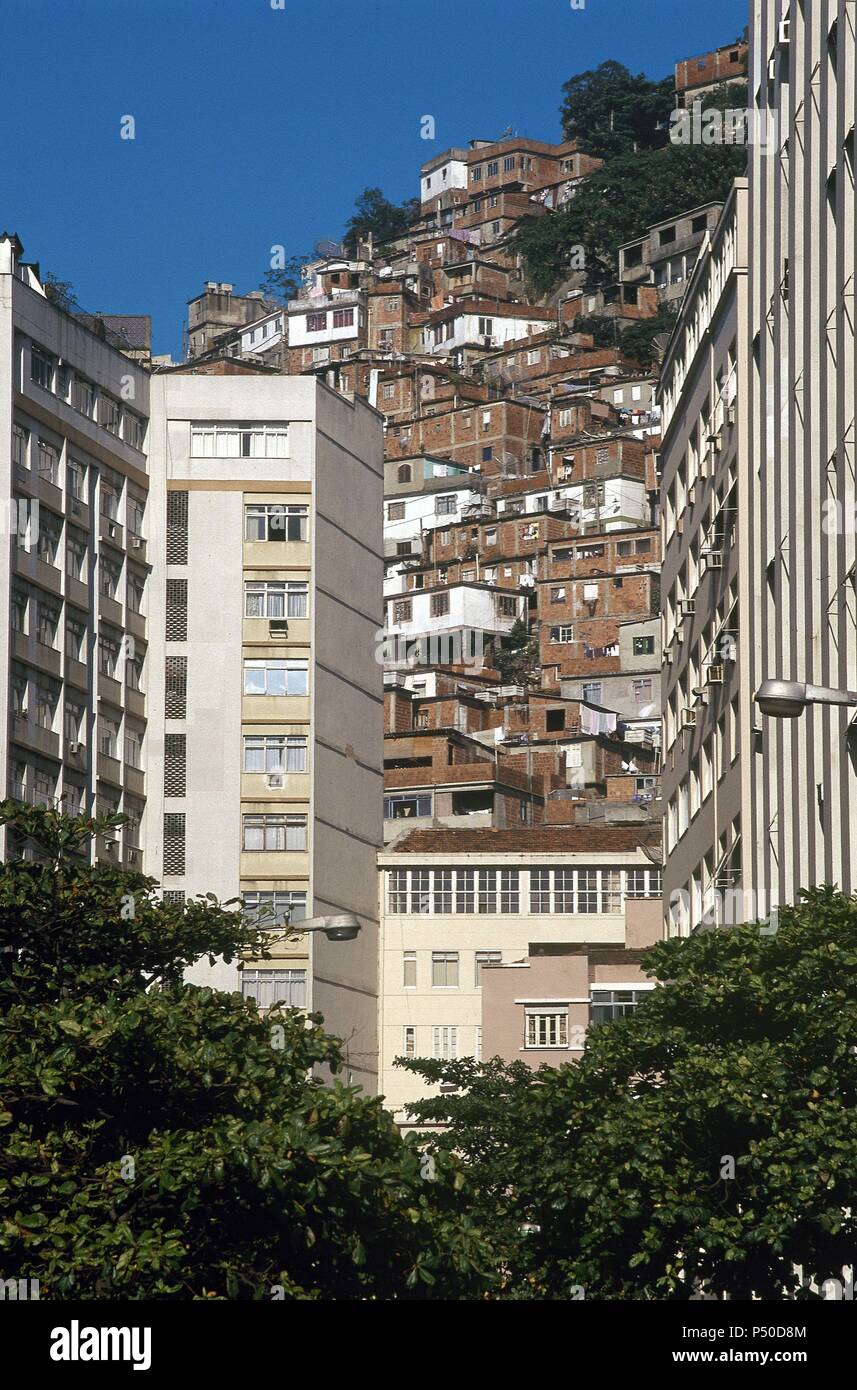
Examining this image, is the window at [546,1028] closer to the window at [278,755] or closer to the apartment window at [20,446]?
the window at [278,755]

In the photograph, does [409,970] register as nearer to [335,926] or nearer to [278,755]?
[278,755]

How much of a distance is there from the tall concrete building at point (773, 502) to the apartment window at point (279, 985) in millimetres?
16090

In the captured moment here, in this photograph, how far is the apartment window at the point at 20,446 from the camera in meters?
73.6

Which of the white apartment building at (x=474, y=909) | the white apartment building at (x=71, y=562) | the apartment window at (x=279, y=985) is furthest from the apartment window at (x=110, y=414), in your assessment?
the apartment window at (x=279, y=985)

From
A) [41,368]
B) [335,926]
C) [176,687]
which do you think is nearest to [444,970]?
[176,687]

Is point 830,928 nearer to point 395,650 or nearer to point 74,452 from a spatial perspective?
point 74,452

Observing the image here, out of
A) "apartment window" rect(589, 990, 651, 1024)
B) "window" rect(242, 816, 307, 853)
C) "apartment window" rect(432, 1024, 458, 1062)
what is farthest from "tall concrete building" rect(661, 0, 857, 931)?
"apartment window" rect(432, 1024, 458, 1062)

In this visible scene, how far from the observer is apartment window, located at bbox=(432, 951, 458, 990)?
280 ft

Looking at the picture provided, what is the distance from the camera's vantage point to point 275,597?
83812 mm

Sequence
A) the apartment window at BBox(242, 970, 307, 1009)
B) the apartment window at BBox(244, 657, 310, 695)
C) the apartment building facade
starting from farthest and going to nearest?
the apartment window at BBox(244, 657, 310, 695) → the apartment window at BBox(242, 970, 307, 1009) → the apartment building facade

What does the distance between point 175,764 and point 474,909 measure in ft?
42.7

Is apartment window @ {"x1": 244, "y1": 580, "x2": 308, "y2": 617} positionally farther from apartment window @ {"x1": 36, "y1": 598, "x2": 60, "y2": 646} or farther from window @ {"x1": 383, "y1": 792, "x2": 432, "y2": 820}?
window @ {"x1": 383, "y1": 792, "x2": 432, "y2": 820}

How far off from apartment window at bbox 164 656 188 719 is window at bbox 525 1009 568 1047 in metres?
16.4

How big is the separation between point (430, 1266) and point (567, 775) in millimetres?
93280
